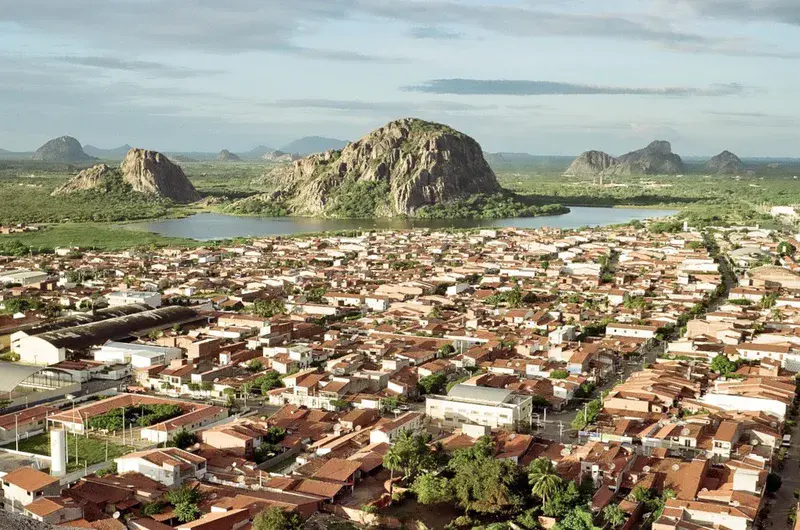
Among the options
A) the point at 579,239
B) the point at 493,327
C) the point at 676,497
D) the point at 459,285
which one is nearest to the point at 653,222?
the point at 579,239

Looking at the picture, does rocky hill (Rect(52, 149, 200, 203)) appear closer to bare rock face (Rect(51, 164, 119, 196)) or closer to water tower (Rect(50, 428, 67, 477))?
bare rock face (Rect(51, 164, 119, 196))

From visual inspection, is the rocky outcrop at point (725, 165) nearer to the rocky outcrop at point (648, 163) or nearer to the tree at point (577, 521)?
the rocky outcrop at point (648, 163)

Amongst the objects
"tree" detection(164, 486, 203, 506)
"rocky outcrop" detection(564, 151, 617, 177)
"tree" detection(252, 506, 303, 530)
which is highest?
"rocky outcrop" detection(564, 151, 617, 177)

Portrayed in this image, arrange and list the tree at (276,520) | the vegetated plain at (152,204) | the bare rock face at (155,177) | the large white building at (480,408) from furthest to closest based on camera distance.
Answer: the bare rock face at (155,177)
the vegetated plain at (152,204)
the large white building at (480,408)
the tree at (276,520)

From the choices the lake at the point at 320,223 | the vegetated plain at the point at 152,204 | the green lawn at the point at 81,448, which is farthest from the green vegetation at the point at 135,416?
the lake at the point at 320,223

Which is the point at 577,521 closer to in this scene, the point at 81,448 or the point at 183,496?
the point at 183,496

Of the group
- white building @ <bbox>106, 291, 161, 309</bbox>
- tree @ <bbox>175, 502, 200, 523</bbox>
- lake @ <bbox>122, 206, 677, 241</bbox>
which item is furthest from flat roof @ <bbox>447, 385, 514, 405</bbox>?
lake @ <bbox>122, 206, 677, 241</bbox>

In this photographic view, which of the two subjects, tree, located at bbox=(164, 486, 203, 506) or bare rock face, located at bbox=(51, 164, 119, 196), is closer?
tree, located at bbox=(164, 486, 203, 506)
